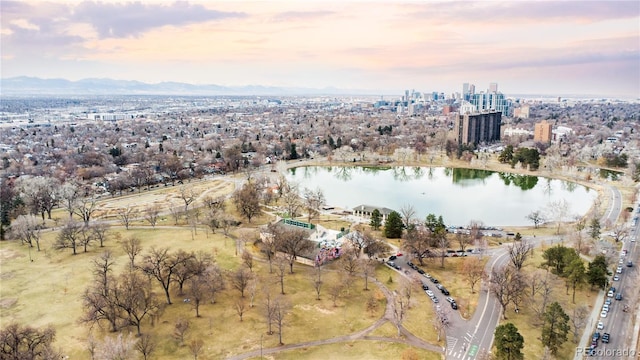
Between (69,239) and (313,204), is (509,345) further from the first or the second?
(69,239)

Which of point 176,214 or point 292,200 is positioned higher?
point 292,200

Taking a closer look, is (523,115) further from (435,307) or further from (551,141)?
(435,307)

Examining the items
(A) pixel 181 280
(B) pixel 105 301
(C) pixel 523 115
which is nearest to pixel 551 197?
(A) pixel 181 280

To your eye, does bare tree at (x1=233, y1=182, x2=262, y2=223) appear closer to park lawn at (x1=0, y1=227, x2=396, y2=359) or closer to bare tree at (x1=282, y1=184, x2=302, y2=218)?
bare tree at (x1=282, y1=184, x2=302, y2=218)

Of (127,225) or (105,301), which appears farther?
(127,225)

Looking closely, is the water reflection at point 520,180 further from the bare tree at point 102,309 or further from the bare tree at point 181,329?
the bare tree at point 102,309

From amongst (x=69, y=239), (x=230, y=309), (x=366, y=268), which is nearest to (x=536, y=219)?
(x=366, y=268)

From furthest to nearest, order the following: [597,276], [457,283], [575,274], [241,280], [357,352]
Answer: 1. [457,283]
2. [597,276]
3. [241,280]
4. [575,274]
5. [357,352]
